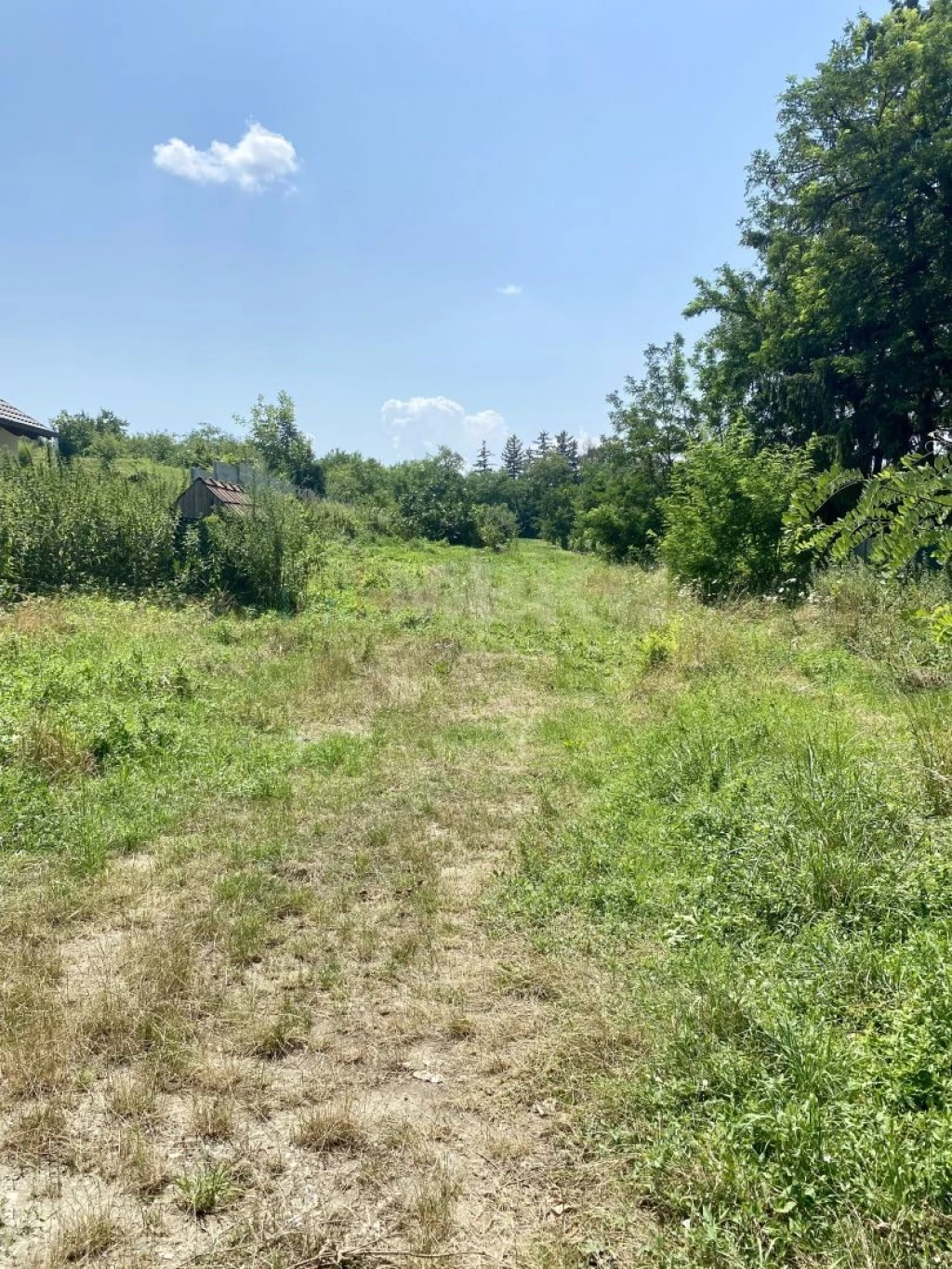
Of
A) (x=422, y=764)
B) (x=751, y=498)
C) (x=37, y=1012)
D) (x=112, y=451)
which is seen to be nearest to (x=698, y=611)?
(x=751, y=498)

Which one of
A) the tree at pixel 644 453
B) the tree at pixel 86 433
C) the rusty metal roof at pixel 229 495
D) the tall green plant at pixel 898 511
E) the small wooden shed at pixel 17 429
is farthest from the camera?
the tree at pixel 86 433

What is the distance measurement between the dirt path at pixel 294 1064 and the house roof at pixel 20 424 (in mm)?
17176

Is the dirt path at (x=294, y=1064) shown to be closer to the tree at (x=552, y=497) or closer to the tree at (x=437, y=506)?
the tree at (x=437, y=506)

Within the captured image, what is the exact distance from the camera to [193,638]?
30.6 feet

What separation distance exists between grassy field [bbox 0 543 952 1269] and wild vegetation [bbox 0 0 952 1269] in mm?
14

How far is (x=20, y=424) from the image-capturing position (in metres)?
16.8

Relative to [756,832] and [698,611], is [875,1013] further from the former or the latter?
[698,611]

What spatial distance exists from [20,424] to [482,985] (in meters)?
19.7

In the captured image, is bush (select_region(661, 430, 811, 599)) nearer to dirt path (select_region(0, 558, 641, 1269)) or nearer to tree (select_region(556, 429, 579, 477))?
dirt path (select_region(0, 558, 641, 1269))

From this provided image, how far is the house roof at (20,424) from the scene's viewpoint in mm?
16500

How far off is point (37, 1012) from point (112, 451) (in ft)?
138

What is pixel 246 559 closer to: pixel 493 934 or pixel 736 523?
pixel 736 523

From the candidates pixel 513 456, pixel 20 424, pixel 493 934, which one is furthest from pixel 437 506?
pixel 513 456

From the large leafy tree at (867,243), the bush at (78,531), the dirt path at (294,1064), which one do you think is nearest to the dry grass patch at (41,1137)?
the dirt path at (294,1064)
